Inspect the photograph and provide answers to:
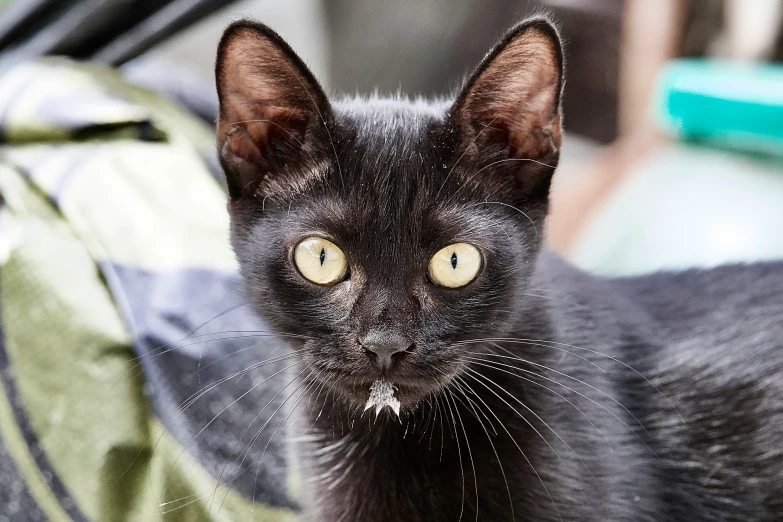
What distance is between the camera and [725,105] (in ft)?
5.91

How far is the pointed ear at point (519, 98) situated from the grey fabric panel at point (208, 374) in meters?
0.44

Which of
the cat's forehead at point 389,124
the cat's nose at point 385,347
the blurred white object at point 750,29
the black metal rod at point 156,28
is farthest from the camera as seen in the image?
the blurred white object at point 750,29

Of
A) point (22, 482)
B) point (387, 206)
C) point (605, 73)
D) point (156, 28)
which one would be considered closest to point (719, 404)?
point (387, 206)

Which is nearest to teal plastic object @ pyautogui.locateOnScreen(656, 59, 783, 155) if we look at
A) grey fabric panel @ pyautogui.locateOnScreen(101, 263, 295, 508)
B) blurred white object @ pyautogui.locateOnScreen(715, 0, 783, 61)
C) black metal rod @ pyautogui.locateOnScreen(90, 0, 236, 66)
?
blurred white object @ pyautogui.locateOnScreen(715, 0, 783, 61)

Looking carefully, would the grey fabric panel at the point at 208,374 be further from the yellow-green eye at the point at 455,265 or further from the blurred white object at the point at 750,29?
the blurred white object at the point at 750,29

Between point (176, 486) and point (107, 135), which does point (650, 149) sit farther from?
point (176, 486)

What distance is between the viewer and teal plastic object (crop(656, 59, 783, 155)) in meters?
1.75

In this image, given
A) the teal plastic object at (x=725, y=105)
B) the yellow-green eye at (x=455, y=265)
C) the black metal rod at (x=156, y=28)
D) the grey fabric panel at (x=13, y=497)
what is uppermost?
the black metal rod at (x=156, y=28)

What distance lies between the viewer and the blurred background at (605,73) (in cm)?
171

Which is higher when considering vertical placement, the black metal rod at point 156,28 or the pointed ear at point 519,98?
the black metal rod at point 156,28

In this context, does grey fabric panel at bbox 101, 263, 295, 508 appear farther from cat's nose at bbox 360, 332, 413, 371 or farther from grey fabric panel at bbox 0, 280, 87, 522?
cat's nose at bbox 360, 332, 413, 371

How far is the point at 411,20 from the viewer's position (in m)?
2.06

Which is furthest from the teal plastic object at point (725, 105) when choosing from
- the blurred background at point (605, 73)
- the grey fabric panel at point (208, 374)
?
the grey fabric panel at point (208, 374)

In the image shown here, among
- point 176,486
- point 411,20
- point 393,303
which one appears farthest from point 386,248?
point 411,20
